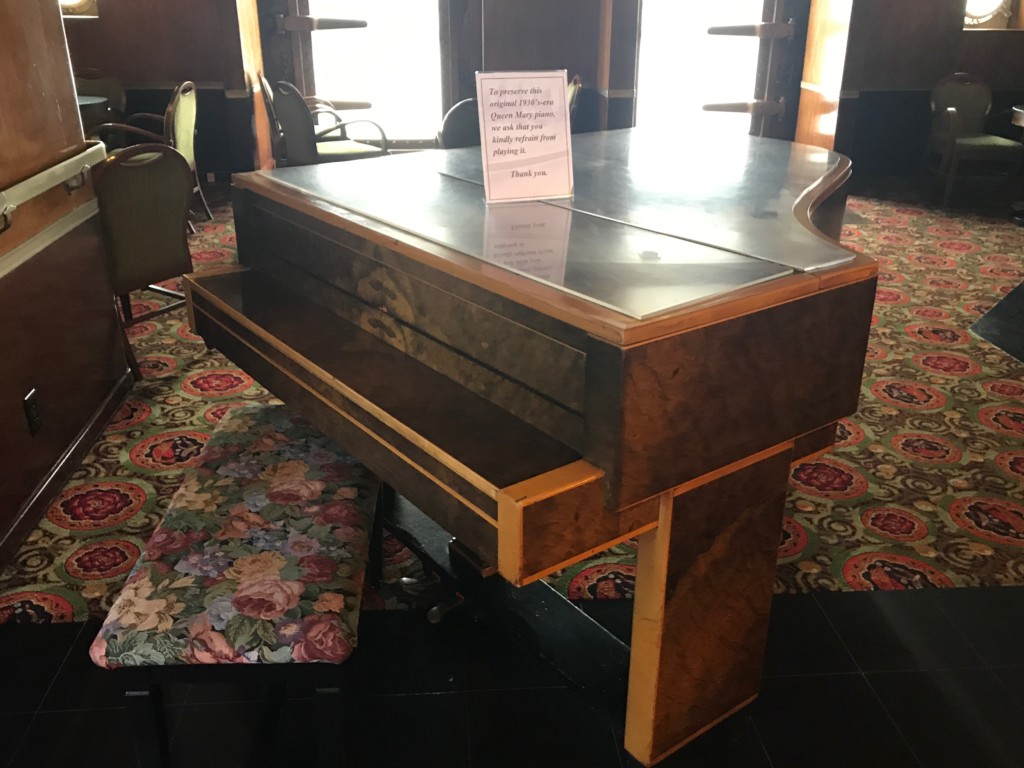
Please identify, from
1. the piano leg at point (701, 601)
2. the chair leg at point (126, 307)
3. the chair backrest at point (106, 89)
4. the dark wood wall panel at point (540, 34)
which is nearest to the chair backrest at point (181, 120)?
the chair leg at point (126, 307)

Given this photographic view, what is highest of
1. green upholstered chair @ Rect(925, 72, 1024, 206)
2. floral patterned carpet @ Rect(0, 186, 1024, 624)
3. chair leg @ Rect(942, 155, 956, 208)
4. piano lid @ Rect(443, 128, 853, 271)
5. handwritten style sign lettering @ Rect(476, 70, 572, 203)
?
handwritten style sign lettering @ Rect(476, 70, 572, 203)

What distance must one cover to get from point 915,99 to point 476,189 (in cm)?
593

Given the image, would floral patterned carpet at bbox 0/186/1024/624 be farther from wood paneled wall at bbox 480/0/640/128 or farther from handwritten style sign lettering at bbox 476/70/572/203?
wood paneled wall at bbox 480/0/640/128

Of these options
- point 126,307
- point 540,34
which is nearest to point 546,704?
point 126,307

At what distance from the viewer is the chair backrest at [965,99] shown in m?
6.23

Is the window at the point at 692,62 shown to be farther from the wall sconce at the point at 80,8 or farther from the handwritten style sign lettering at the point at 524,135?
the handwritten style sign lettering at the point at 524,135

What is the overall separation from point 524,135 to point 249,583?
953mm

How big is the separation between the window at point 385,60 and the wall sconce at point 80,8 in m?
1.48

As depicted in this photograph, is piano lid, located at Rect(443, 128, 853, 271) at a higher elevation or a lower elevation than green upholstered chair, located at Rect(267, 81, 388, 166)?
higher

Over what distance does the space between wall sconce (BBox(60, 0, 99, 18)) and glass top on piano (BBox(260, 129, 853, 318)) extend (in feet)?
16.2

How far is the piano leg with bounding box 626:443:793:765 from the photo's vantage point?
1373 mm

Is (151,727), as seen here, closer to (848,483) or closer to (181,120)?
(848,483)

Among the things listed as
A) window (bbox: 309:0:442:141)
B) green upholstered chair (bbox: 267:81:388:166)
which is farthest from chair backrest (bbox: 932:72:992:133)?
green upholstered chair (bbox: 267:81:388:166)

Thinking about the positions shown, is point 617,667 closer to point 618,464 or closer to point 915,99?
A: point 618,464
